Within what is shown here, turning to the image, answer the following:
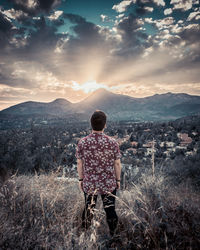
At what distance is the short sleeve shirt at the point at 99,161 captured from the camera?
1785 mm

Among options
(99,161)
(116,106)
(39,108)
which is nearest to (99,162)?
(99,161)

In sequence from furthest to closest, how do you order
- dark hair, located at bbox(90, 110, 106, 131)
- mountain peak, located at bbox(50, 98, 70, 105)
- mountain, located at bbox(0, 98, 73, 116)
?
mountain peak, located at bbox(50, 98, 70, 105) < mountain, located at bbox(0, 98, 73, 116) < dark hair, located at bbox(90, 110, 106, 131)

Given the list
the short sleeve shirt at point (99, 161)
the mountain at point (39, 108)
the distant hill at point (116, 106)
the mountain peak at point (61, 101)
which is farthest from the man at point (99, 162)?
the mountain peak at point (61, 101)

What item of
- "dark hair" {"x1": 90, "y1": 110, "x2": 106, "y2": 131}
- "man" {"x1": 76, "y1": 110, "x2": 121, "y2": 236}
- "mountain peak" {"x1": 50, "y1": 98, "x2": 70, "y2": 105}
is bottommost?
"man" {"x1": 76, "y1": 110, "x2": 121, "y2": 236}

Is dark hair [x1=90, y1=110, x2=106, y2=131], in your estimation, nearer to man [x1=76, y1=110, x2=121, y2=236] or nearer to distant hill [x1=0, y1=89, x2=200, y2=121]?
man [x1=76, y1=110, x2=121, y2=236]

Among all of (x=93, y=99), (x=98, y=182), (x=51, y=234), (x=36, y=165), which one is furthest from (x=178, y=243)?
(x=93, y=99)

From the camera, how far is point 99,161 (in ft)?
5.91

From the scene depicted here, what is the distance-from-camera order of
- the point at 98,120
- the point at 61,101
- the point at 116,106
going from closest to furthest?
1. the point at 98,120
2. the point at 116,106
3. the point at 61,101

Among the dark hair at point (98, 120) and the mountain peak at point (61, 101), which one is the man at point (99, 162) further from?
the mountain peak at point (61, 101)

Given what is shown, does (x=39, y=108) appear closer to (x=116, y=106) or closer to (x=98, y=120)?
(x=116, y=106)

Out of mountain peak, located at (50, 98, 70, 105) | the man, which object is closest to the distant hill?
mountain peak, located at (50, 98, 70, 105)

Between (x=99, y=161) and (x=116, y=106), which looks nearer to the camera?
(x=99, y=161)

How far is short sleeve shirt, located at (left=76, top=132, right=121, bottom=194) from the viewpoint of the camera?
5.86 ft

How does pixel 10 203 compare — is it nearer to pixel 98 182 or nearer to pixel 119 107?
pixel 98 182
